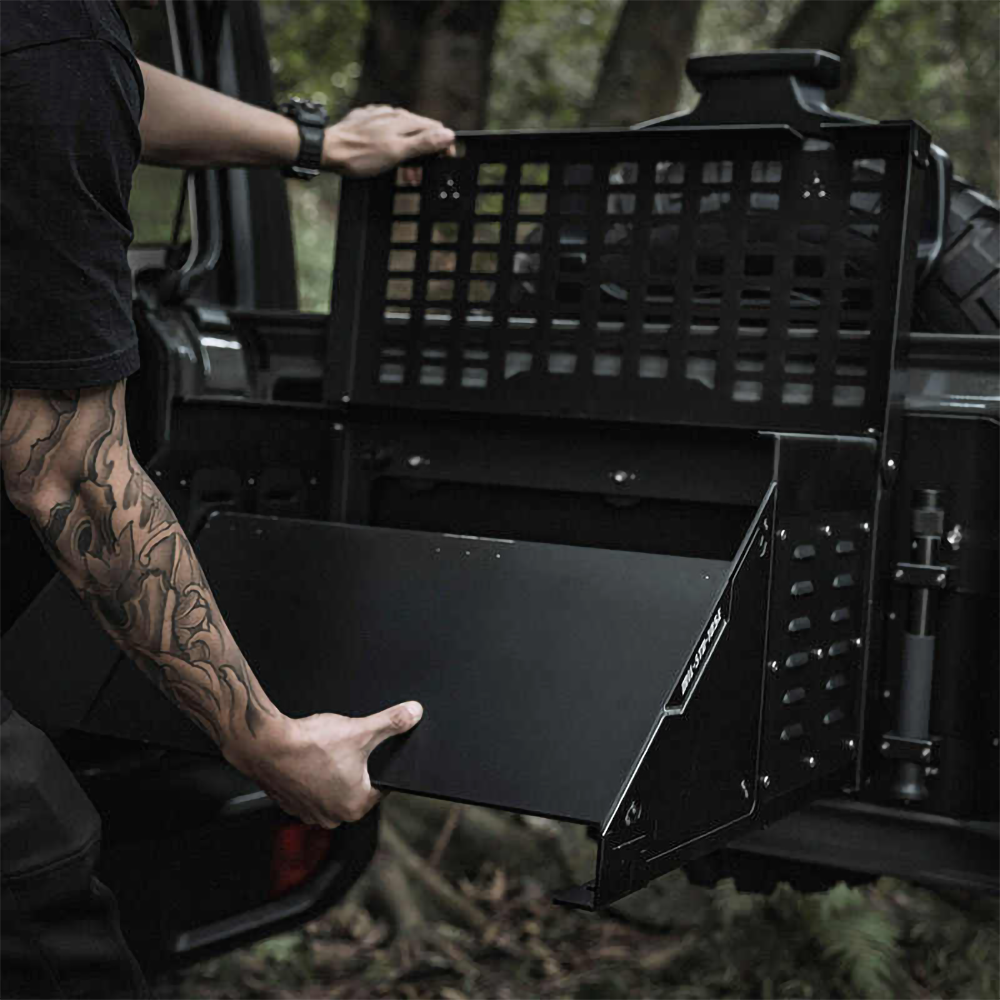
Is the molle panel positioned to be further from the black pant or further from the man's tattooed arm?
the black pant

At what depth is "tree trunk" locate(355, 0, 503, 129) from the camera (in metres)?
4.75

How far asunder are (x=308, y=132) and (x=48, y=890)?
144 cm

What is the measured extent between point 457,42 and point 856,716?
3.21m

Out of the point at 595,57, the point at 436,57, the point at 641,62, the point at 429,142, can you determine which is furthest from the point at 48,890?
the point at 595,57

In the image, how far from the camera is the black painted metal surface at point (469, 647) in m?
1.83

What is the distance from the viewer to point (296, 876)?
259cm

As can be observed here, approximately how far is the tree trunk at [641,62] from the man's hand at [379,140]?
288 centimetres

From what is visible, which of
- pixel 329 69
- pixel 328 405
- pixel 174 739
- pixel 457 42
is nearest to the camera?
pixel 174 739

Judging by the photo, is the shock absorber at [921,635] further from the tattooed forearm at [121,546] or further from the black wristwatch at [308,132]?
the black wristwatch at [308,132]

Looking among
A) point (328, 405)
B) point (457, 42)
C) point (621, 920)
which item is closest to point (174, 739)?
point (328, 405)

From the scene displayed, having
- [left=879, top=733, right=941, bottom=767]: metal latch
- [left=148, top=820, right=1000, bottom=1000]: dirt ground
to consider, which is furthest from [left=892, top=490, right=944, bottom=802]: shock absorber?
[left=148, top=820, right=1000, bottom=1000]: dirt ground

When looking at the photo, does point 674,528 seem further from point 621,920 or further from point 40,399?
point 621,920

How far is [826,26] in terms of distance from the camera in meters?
5.50

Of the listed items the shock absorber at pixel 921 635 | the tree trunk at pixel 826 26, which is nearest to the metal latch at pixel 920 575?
the shock absorber at pixel 921 635
